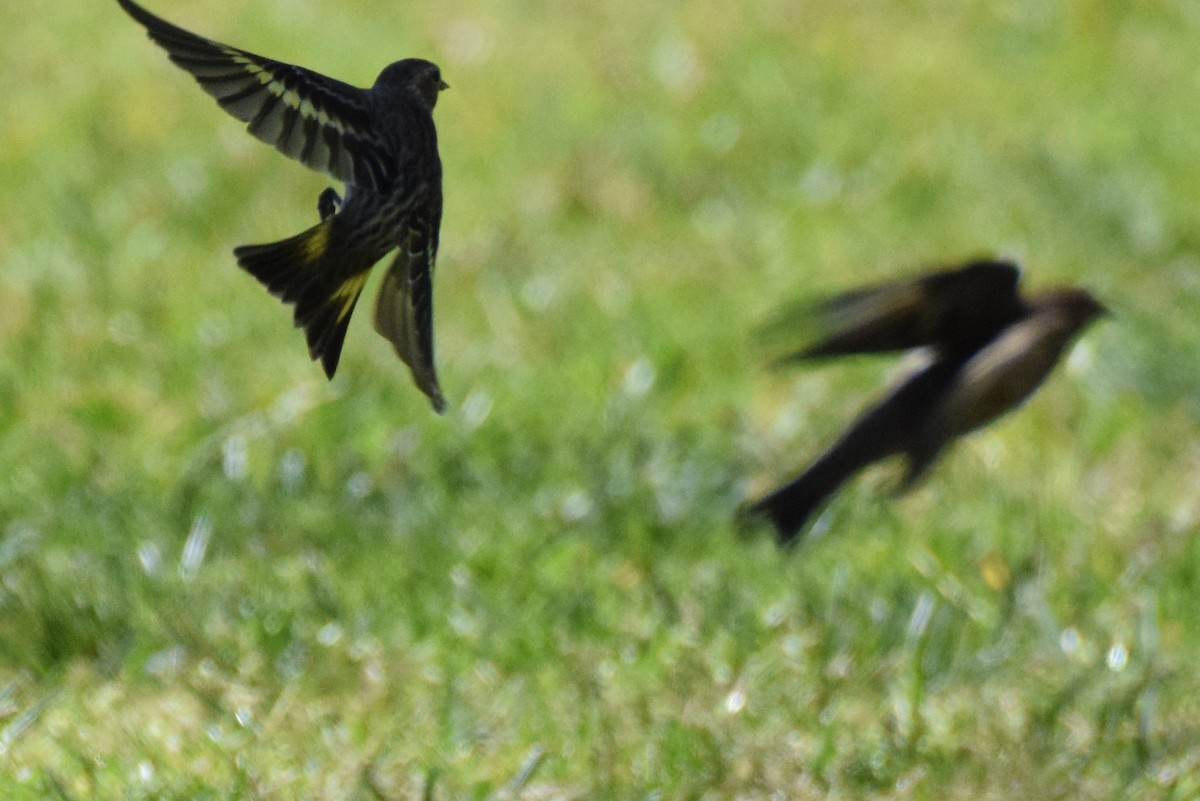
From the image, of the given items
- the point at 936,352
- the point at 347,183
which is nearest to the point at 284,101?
the point at 347,183

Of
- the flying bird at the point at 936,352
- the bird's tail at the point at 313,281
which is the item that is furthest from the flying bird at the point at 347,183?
the flying bird at the point at 936,352

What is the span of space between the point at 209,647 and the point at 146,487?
2.43 ft

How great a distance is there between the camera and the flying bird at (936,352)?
3.19 metres

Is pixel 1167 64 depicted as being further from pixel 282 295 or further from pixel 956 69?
pixel 282 295

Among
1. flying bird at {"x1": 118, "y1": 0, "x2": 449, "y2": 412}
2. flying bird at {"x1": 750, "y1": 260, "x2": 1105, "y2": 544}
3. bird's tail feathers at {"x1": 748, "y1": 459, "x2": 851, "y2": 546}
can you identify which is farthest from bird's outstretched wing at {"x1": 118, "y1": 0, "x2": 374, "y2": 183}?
bird's tail feathers at {"x1": 748, "y1": 459, "x2": 851, "y2": 546}

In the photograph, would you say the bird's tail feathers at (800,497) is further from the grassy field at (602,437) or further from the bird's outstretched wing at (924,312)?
the bird's outstretched wing at (924,312)

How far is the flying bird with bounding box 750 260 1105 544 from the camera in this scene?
3191mm

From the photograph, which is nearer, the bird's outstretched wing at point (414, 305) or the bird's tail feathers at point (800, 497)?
the bird's outstretched wing at point (414, 305)

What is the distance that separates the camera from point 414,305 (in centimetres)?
170

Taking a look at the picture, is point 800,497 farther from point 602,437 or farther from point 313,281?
point 313,281

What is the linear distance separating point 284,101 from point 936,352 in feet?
6.63

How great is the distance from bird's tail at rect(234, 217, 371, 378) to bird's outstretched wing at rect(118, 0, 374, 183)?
62 mm

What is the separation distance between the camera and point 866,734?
2.77 metres

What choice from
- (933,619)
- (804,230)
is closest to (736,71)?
(804,230)
